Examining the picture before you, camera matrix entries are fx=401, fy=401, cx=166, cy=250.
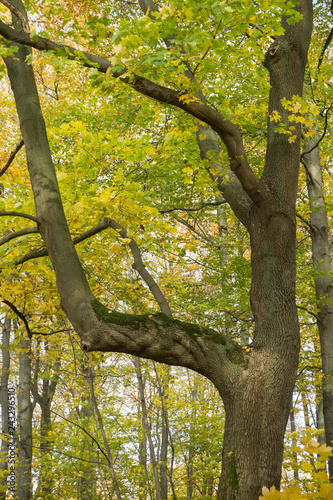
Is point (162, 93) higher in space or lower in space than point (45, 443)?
higher

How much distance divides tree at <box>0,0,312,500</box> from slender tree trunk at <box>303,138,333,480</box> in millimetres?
3303

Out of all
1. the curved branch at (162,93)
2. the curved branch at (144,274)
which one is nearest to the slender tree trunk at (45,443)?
the curved branch at (144,274)

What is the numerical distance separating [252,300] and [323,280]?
417cm

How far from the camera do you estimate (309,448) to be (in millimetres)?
2004

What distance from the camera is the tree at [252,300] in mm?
2771

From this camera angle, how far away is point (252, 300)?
3342 millimetres

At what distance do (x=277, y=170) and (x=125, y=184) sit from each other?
53.4 inches

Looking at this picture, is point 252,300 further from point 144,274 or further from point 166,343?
point 144,274

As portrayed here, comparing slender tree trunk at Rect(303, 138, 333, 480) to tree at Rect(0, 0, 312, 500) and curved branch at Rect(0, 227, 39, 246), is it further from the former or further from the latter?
curved branch at Rect(0, 227, 39, 246)

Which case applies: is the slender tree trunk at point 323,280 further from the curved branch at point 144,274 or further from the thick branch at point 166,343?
the thick branch at point 166,343

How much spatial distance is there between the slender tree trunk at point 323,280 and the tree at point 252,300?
10.8 feet

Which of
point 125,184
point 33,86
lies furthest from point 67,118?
point 125,184

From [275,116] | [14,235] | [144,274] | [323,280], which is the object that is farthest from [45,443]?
[275,116]

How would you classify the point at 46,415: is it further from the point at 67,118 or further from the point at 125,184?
the point at 125,184
